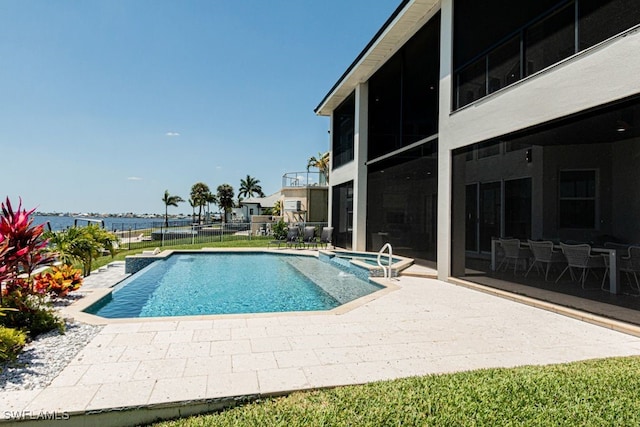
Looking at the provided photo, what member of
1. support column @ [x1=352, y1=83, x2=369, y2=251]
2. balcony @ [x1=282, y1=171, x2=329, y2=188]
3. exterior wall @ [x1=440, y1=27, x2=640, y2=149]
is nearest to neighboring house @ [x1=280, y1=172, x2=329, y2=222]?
balcony @ [x1=282, y1=171, x2=329, y2=188]

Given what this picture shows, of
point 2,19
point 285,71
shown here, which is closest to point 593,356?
point 2,19

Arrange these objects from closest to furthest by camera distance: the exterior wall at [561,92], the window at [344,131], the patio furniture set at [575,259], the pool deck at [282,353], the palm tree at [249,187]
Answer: the pool deck at [282,353] < the exterior wall at [561,92] < the patio furniture set at [575,259] < the window at [344,131] < the palm tree at [249,187]

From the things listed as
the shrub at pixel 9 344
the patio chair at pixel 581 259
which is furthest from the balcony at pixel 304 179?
the shrub at pixel 9 344

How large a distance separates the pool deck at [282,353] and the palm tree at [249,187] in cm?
6853

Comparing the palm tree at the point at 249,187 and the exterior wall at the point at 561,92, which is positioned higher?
the palm tree at the point at 249,187

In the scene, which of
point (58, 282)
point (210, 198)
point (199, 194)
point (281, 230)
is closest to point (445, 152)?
point (58, 282)

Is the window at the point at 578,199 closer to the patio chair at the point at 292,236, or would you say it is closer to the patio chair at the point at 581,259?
→ the patio chair at the point at 581,259

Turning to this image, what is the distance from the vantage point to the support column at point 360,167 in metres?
14.4

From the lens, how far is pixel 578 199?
8547mm

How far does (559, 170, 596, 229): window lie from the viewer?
8.38m

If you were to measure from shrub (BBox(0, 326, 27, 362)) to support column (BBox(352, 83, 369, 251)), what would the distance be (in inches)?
471

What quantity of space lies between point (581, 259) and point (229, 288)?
772cm

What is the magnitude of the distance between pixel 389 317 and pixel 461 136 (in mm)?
4745

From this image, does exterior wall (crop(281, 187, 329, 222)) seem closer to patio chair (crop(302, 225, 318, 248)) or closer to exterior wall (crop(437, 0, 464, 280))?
patio chair (crop(302, 225, 318, 248))
